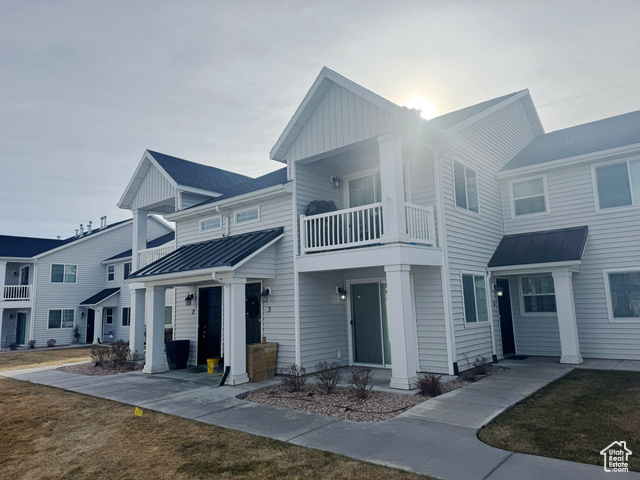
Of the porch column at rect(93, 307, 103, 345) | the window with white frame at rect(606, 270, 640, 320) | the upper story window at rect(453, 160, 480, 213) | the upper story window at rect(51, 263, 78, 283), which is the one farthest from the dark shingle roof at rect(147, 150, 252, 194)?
the upper story window at rect(51, 263, 78, 283)

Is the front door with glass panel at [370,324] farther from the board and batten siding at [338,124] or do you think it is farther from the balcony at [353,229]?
the board and batten siding at [338,124]

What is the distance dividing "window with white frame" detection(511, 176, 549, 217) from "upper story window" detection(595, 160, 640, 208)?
148cm

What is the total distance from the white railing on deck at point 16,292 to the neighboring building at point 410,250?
59.2ft

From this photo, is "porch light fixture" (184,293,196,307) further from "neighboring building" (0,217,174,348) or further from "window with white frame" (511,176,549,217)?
"neighboring building" (0,217,174,348)

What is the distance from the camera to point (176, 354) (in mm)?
12859

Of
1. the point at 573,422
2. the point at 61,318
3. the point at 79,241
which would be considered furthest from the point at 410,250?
the point at 79,241

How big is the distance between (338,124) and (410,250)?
380 centimetres

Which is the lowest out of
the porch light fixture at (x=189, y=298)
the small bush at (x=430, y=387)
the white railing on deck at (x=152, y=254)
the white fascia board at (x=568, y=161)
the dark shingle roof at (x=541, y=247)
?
the small bush at (x=430, y=387)

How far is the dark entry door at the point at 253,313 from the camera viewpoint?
39.1 feet

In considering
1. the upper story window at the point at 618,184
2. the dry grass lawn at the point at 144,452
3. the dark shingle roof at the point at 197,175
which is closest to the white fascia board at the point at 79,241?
the dark shingle roof at the point at 197,175

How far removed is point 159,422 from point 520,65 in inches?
568

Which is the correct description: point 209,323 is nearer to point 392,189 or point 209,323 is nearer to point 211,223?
point 211,223

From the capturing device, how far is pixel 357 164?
12094 mm

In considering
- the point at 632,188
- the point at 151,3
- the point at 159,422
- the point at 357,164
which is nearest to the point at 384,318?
the point at 357,164
